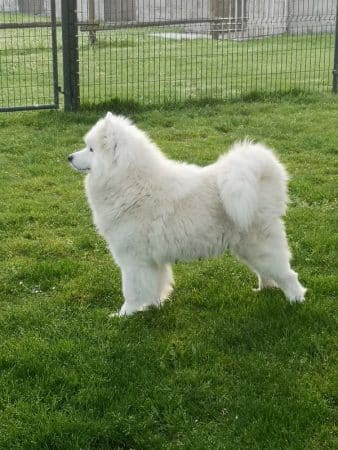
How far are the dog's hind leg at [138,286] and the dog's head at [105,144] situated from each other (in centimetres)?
70

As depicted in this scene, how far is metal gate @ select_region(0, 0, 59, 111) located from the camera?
393 inches

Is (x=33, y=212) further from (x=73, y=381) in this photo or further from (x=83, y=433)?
(x=83, y=433)

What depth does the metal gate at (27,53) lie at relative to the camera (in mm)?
9984

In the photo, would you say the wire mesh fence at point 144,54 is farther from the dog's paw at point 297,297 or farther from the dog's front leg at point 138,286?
the dog's paw at point 297,297

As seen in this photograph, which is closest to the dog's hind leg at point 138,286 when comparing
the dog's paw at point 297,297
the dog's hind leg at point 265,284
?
the dog's hind leg at point 265,284

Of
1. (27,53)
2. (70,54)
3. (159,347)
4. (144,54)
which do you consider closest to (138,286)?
(159,347)

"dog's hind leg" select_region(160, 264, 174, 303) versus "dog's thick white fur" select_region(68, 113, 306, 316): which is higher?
"dog's thick white fur" select_region(68, 113, 306, 316)

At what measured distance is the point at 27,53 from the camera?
39.5 ft

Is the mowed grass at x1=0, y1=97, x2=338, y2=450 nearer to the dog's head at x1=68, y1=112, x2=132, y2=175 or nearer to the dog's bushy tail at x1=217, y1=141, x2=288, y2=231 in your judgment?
the dog's bushy tail at x1=217, y1=141, x2=288, y2=231

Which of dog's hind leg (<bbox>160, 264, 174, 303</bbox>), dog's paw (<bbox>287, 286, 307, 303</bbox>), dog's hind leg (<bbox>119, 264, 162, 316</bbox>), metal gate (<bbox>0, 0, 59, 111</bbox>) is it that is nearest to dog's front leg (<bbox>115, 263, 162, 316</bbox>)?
dog's hind leg (<bbox>119, 264, 162, 316</bbox>)

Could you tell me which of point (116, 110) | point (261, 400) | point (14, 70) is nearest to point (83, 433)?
point (261, 400)

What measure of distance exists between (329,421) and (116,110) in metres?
7.59

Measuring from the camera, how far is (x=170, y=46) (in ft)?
43.2

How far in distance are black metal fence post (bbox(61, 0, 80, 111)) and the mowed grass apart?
3.71m
